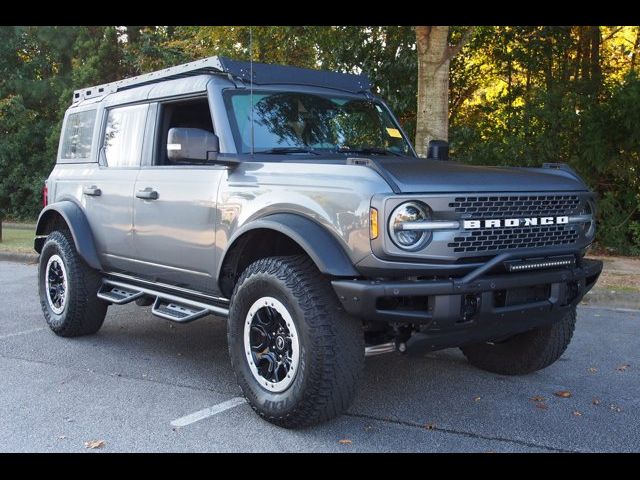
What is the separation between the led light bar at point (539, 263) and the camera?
3.65 metres

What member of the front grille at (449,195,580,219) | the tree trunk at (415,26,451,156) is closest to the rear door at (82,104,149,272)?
the front grille at (449,195,580,219)

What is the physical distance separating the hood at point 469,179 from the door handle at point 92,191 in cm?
272

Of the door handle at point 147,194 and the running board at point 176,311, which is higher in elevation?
the door handle at point 147,194

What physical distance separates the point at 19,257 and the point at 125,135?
706 centimetres

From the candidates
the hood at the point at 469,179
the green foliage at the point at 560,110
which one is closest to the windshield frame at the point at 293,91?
the hood at the point at 469,179

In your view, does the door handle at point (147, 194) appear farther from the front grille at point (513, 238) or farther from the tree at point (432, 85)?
the tree at point (432, 85)

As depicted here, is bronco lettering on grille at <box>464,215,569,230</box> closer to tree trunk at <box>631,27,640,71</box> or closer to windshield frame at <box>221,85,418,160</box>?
windshield frame at <box>221,85,418,160</box>

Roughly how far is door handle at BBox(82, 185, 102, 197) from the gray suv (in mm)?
20

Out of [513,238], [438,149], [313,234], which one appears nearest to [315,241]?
[313,234]

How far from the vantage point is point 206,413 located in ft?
13.6

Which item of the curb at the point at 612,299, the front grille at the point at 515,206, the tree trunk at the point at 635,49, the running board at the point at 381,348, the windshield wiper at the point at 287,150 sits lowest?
the curb at the point at 612,299

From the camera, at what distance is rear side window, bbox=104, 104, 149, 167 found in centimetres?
544

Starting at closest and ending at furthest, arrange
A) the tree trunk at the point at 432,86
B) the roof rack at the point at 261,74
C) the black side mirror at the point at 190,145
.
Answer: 1. the black side mirror at the point at 190,145
2. the roof rack at the point at 261,74
3. the tree trunk at the point at 432,86
